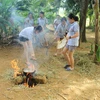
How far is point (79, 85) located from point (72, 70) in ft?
3.73

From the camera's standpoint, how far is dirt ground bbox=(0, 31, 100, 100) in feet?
13.6

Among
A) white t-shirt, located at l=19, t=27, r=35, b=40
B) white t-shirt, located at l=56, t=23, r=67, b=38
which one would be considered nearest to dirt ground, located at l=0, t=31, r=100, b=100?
white t-shirt, located at l=56, t=23, r=67, b=38

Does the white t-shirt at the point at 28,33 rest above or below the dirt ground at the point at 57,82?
above

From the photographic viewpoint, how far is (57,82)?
492 centimetres

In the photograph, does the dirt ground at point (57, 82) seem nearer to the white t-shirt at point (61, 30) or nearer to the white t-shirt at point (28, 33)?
the white t-shirt at point (61, 30)

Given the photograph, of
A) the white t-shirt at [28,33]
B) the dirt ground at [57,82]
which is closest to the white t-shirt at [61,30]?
the dirt ground at [57,82]

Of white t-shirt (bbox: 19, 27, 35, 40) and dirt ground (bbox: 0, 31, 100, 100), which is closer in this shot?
dirt ground (bbox: 0, 31, 100, 100)

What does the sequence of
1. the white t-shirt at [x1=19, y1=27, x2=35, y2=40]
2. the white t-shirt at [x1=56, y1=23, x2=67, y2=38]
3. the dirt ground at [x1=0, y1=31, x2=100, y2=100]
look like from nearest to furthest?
the dirt ground at [x1=0, y1=31, x2=100, y2=100] → the white t-shirt at [x1=19, y1=27, x2=35, y2=40] → the white t-shirt at [x1=56, y1=23, x2=67, y2=38]

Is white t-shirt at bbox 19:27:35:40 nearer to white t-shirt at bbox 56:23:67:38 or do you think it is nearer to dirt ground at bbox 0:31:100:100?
dirt ground at bbox 0:31:100:100

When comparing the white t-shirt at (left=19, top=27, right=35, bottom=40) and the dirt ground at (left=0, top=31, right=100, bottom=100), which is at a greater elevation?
the white t-shirt at (left=19, top=27, right=35, bottom=40)

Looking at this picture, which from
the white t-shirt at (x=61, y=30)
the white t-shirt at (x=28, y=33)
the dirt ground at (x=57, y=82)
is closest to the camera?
the dirt ground at (x=57, y=82)

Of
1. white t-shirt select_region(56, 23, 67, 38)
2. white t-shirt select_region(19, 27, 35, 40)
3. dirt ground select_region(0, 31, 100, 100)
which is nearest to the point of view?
dirt ground select_region(0, 31, 100, 100)

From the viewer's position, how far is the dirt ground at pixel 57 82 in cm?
415

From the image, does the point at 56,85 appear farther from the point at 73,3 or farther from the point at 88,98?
the point at 73,3
